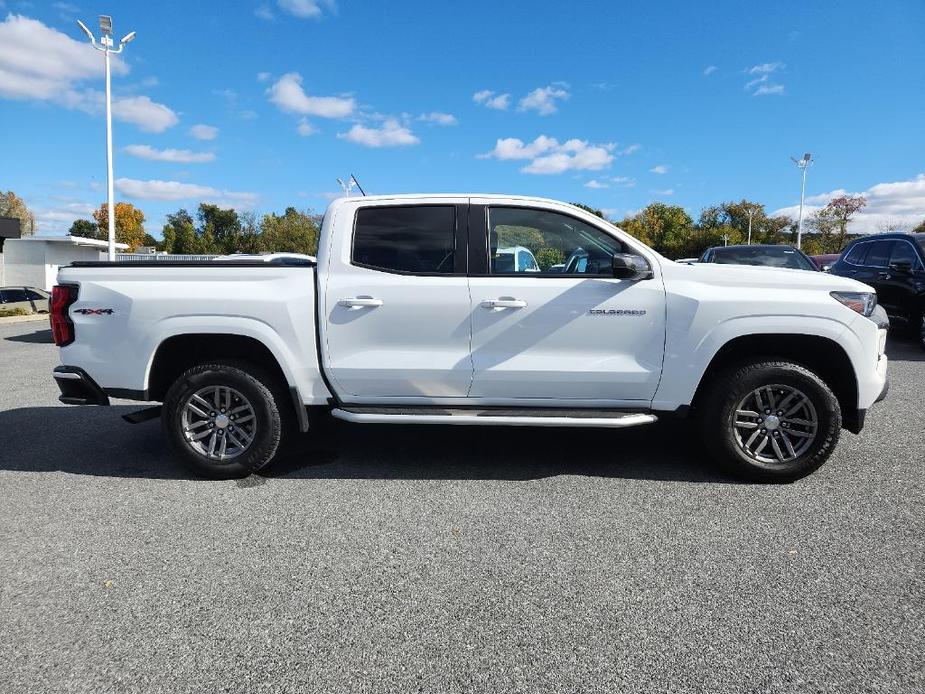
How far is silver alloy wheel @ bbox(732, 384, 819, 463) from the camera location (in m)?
4.02

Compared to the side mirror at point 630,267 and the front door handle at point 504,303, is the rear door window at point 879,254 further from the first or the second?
the front door handle at point 504,303

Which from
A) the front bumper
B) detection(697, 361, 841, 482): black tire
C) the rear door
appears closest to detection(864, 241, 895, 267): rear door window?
detection(697, 361, 841, 482): black tire

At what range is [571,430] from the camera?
213 inches

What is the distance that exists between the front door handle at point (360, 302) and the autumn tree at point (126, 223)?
107m

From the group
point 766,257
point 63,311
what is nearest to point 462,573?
point 63,311

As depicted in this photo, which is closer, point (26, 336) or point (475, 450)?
point (475, 450)

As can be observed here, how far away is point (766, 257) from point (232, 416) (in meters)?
10.3

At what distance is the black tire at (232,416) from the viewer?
413 centimetres

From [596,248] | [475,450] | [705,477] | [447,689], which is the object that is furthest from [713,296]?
[447,689]

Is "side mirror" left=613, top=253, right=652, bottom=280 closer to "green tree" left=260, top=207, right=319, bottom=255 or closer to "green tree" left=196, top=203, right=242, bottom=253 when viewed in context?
"green tree" left=260, top=207, right=319, bottom=255

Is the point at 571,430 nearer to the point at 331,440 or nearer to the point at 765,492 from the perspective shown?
the point at 765,492

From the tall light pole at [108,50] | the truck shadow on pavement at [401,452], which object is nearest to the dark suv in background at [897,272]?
the truck shadow on pavement at [401,452]

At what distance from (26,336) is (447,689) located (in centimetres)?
1442

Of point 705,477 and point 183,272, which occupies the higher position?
point 183,272
